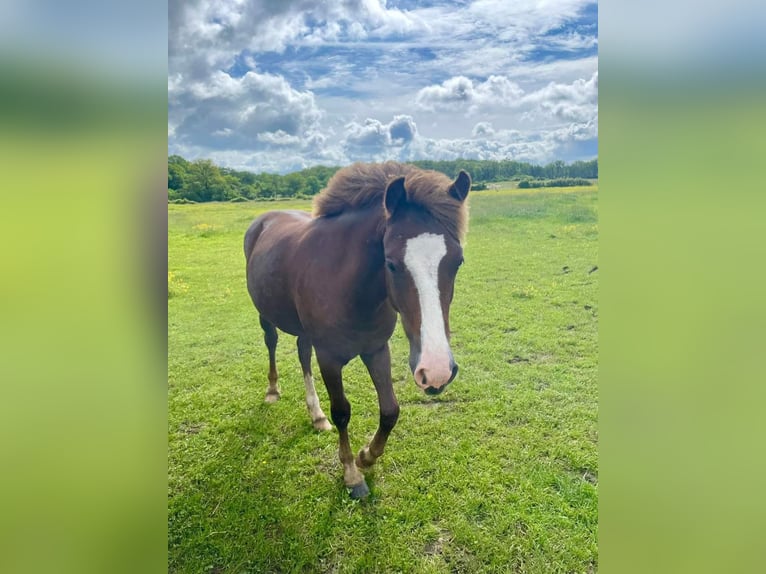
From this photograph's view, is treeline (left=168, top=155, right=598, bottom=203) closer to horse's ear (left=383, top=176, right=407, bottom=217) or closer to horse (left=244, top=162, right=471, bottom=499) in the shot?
horse (left=244, top=162, right=471, bottom=499)

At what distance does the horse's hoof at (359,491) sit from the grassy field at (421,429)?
5 centimetres

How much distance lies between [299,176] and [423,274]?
189cm

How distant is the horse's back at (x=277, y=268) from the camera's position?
2.48m

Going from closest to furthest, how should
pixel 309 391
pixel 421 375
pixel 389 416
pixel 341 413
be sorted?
pixel 421 375 → pixel 389 416 → pixel 341 413 → pixel 309 391

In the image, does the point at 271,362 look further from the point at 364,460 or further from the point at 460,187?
the point at 460,187

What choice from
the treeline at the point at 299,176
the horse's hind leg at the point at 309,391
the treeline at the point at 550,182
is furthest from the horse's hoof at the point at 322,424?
the treeline at the point at 550,182

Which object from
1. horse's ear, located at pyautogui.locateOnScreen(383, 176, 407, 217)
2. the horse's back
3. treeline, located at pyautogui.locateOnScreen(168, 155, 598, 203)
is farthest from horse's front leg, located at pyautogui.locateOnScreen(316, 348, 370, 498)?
treeline, located at pyautogui.locateOnScreen(168, 155, 598, 203)

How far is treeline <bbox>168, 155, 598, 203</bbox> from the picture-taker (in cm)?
289

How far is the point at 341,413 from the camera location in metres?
2.37

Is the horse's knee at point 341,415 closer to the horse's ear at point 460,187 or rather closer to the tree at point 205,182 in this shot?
the horse's ear at point 460,187

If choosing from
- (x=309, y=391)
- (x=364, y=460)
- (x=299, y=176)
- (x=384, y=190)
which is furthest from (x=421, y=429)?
(x=299, y=176)
